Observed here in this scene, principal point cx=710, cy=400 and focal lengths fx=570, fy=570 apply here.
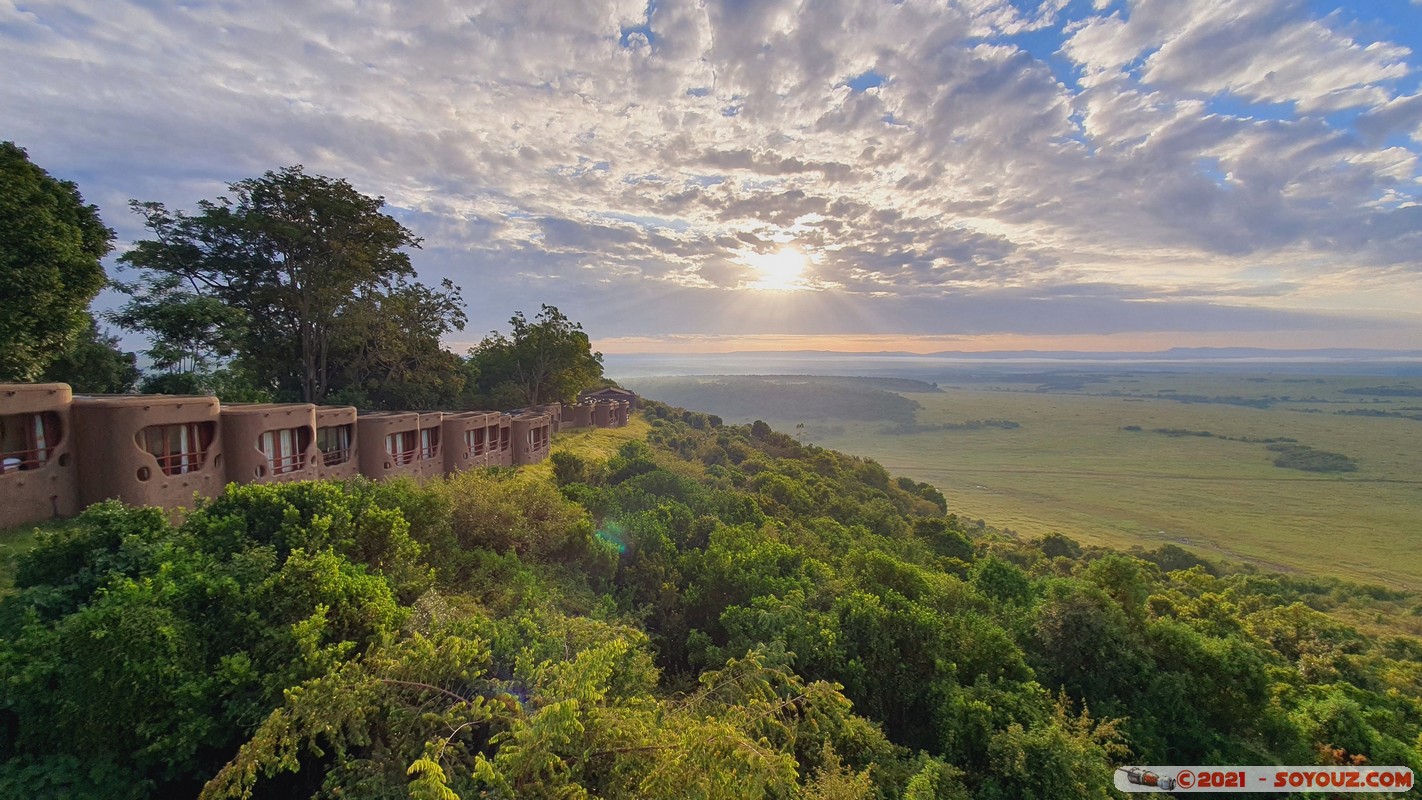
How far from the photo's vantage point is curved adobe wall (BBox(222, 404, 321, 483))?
18.7 m

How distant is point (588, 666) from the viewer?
27.9 ft

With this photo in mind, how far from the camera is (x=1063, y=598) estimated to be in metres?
17.1

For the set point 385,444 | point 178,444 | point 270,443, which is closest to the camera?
point 178,444

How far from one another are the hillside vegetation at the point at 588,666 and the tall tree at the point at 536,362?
2868 cm

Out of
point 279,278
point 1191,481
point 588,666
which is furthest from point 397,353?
point 1191,481

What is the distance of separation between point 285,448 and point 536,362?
30.3 metres

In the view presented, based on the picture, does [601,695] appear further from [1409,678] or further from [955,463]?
[955,463]

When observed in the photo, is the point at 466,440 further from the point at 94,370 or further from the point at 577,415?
the point at 577,415

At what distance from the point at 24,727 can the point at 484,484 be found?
11.7 metres

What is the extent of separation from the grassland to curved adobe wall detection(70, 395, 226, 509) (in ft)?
227

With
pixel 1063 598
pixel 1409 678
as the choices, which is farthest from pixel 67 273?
pixel 1409 678

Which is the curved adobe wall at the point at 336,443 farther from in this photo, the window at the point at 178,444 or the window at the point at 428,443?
the window at the point at 178,444

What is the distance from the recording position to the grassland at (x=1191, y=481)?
2383 inches

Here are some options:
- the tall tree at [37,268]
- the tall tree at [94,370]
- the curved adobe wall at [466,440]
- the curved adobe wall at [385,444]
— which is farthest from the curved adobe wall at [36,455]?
the curved adobe wall at [466,440]
